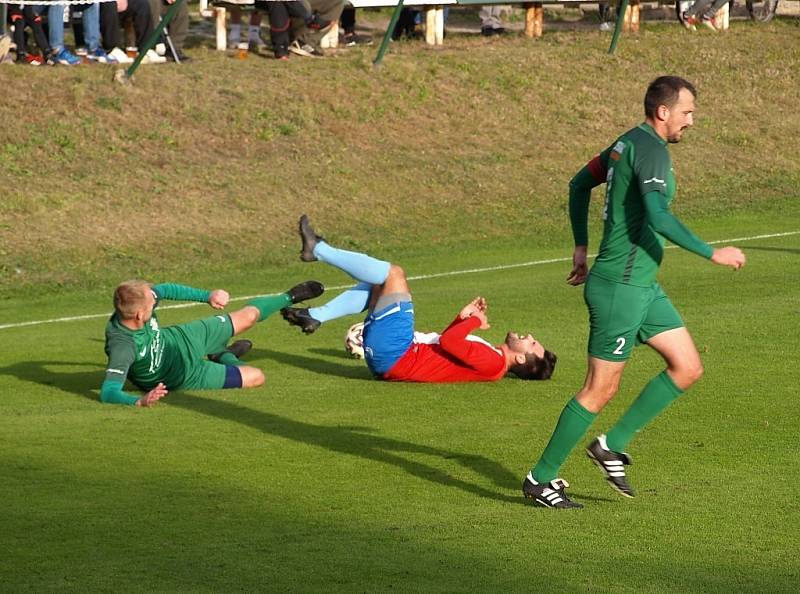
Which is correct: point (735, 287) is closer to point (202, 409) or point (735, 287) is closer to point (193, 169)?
point (202, 409)

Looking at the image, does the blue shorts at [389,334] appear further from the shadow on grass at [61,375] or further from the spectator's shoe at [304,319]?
the shadow on grass at [61,375]

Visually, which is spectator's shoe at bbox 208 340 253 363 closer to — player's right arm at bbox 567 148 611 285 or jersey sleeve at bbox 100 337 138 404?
jersey sleeve at bbox 100 337 138 404

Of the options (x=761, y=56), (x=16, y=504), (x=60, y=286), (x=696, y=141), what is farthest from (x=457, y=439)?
(x=761, y=56)

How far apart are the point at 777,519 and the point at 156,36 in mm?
17868

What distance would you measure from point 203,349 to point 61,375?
1518mm

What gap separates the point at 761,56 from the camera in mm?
32438

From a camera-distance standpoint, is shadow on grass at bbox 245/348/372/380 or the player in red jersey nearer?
the player in red jersey

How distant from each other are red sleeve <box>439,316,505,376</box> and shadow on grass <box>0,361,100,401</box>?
2.60m

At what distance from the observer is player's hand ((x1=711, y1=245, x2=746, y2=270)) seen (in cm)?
806

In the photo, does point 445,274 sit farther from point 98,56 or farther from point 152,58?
point 152,58

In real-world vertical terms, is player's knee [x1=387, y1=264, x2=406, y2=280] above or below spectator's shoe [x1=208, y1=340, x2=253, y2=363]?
above

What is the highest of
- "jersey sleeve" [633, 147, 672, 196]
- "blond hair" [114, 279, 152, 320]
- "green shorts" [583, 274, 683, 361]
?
"jersey sleeve" [633, 147, 672, 196]

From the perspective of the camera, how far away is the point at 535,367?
1223 centimetres

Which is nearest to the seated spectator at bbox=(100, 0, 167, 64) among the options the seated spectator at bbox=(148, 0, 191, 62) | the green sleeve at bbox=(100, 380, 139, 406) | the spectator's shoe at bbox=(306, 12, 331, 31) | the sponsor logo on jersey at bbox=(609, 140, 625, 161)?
the seated spectator at bbox=(148, 0, 191, 62)
